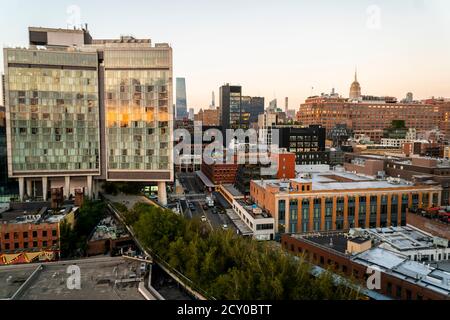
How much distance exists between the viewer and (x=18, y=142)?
170 feet

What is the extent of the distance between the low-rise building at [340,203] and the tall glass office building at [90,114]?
1791 cm

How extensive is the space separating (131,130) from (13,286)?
2958 centimetres

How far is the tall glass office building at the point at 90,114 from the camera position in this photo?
51.5 m

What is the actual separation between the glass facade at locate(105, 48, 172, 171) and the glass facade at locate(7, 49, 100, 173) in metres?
2.92

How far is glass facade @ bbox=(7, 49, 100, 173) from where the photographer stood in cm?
5109

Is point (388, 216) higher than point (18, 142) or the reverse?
the reverse

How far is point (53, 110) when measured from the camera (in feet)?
172

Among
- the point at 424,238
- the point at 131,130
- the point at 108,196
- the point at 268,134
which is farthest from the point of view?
the point at 268,134

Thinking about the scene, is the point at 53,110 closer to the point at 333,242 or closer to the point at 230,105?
the point at 333,242

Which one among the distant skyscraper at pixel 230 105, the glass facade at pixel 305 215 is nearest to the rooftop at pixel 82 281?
the glass facade at pixel 305 215

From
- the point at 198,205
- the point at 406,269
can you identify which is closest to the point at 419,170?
the point at 198,205

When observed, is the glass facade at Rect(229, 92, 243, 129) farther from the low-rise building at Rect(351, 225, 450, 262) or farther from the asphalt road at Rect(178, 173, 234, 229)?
the low-rise building at Rect(351, 225, 450, 262)
